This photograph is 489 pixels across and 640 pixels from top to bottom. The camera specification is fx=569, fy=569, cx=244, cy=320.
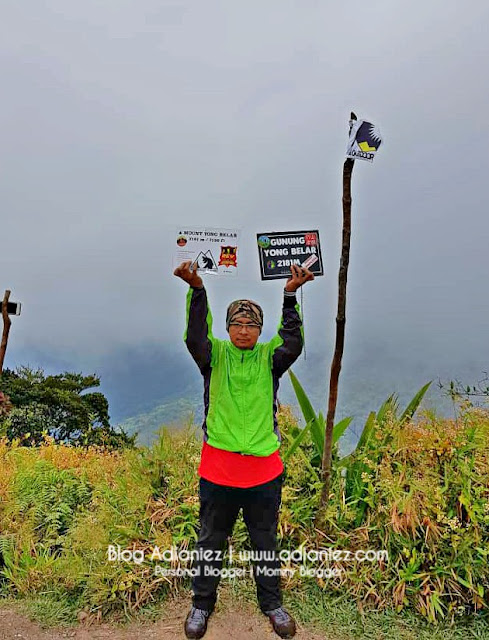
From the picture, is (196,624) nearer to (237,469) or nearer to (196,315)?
(237,469)

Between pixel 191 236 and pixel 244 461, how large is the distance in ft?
4.35

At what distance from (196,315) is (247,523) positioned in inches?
49.7

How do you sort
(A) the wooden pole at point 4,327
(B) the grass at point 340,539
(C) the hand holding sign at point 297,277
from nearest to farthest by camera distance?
1. (C) the hand holding sign at point 297,277
2. (B) the grass at point 340,539
3. (A) the wooden pole at point 4,327

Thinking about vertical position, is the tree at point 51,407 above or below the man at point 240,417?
below

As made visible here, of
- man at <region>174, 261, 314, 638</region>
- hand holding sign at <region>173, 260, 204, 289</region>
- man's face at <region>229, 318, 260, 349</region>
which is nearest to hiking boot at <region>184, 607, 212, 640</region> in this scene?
man at <region>174, 261, 314, 638</region>

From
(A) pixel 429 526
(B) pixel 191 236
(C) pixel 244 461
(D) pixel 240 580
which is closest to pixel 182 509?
(D) pixel 240 580

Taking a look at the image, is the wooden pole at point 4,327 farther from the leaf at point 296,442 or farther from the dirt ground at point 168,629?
the leaf at point 296,442

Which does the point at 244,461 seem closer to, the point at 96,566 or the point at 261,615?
the point at 261,615

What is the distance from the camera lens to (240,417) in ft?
10.5

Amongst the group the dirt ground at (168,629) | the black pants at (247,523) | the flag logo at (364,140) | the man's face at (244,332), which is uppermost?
the flag logo at (364,140)

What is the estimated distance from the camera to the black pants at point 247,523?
127 inches

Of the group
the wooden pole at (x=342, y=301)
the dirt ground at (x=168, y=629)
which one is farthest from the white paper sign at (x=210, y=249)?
the dirt ground at (x=168, y=629)

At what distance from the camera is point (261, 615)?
3.85 meters

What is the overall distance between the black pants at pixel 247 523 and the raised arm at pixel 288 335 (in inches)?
26.6
